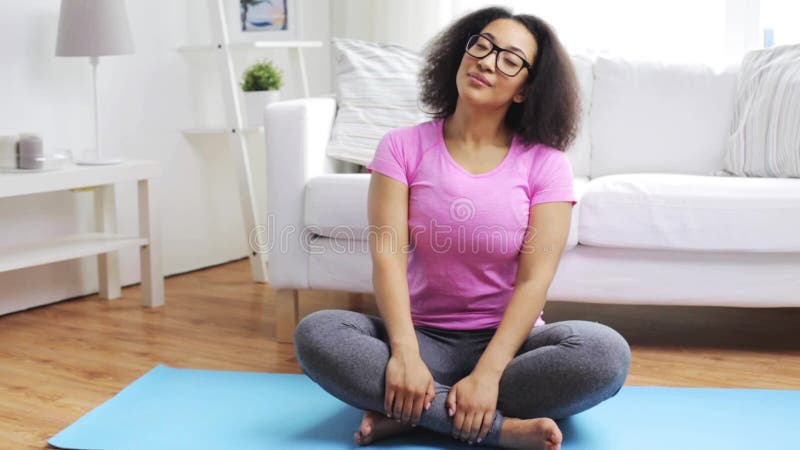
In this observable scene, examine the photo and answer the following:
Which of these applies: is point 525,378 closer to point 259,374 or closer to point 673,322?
point 259,374

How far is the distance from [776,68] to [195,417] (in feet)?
5.94

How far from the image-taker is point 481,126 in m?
1.94

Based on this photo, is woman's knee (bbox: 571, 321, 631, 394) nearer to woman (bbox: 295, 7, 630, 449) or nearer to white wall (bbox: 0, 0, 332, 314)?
woman (bbox: 295, 7, 630, 449)

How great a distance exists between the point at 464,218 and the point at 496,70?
0.28 meters

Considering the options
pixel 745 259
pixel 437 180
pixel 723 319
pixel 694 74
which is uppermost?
pixel 694 74

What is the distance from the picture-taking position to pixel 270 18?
11.7ft

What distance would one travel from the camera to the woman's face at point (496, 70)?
1877mm

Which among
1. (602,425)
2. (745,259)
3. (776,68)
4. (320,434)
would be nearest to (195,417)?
(320,434)

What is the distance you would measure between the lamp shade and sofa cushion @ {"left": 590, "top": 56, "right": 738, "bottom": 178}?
55.1 inches

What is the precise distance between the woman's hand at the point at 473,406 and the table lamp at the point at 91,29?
1564mm

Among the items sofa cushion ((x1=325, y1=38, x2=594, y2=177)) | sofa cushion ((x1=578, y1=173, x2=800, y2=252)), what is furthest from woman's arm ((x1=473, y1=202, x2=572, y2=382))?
sofa cushion ((x1=325, y1=38, x2=594, y2=177))

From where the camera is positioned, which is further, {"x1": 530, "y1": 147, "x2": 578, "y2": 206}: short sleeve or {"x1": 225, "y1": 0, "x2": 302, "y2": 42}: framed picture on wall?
{"x1": 225, "y1": 0, "x2": 302, "y2": 42}: framed picture on wall

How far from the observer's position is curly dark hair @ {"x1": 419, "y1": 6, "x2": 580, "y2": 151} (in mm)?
1928

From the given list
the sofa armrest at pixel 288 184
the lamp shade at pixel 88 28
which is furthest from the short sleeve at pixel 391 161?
the lamp shade at pixel 88 28
